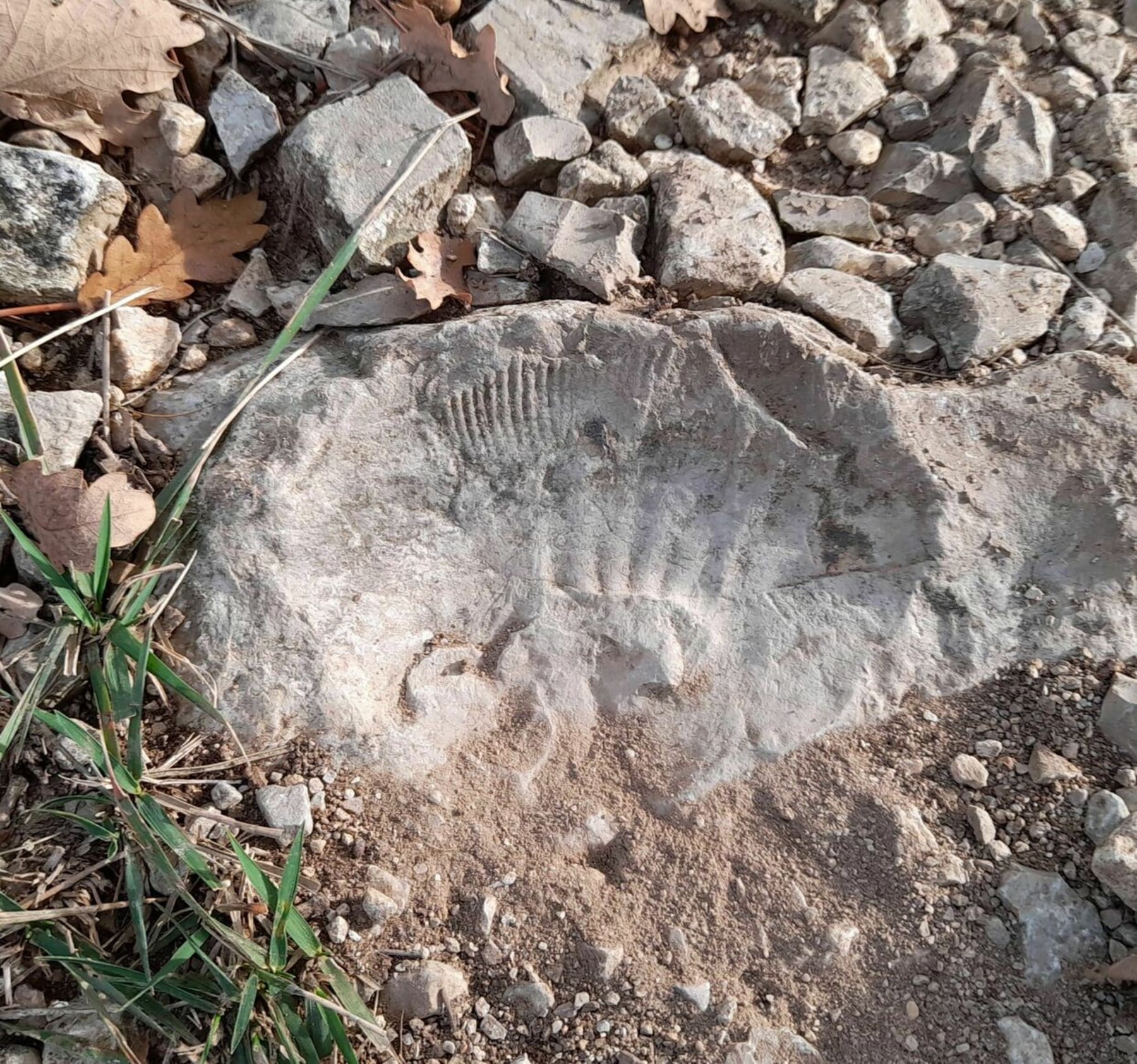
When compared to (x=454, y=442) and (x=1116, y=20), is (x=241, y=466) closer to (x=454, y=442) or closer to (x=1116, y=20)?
(x=454, y=442)

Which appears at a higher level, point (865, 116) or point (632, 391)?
point (865, 116)

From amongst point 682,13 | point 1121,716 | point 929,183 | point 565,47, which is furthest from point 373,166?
point 1121,716

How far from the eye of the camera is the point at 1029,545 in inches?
76.2

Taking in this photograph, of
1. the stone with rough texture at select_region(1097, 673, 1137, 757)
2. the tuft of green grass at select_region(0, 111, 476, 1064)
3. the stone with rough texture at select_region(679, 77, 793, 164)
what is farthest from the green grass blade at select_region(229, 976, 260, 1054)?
the stone with rough texture at select_region(679, 77, 793, 164)

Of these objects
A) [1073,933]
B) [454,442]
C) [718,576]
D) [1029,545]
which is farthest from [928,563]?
[454,442]

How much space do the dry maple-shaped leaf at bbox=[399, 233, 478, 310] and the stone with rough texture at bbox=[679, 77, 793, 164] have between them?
2.27 ft

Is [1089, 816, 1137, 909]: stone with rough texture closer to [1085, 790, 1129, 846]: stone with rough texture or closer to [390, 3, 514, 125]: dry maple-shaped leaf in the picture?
[1085, 790, 1129, 846]: stone with rough texture

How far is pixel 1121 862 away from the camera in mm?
1581

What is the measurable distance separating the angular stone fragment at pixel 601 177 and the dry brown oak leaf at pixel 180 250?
29.8 inches

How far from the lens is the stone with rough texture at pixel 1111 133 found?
2.31 meters

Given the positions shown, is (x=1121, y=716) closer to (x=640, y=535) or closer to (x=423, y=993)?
(x=640, y=535)

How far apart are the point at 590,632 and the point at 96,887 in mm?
1074

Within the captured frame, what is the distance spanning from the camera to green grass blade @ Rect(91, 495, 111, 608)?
177 centimetres

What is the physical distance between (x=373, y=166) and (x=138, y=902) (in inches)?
65.4
